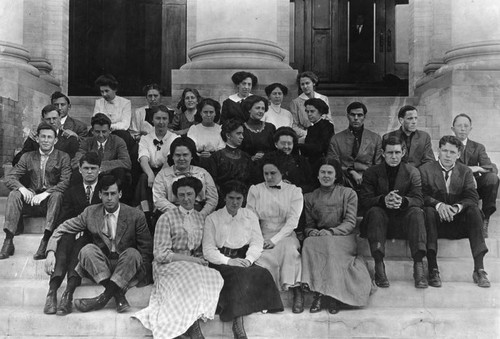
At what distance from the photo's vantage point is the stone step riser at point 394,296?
5.34m

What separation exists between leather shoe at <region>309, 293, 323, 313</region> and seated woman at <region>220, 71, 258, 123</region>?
2.68 meters

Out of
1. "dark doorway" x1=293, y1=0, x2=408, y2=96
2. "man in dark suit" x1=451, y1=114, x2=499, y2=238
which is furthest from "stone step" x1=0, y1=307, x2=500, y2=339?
"dark doorway" x1=293, y1=0, x2=408, y2=96

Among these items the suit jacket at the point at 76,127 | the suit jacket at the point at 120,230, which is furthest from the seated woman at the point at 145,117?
the suit jacket at the point at 120,230

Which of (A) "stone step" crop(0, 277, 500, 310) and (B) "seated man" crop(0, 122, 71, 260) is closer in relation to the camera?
(A) "stone step" crop(0, 277, 500, 310)

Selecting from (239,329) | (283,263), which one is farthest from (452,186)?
(239,329)

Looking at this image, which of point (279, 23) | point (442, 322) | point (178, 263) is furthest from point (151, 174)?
point (279, 23)

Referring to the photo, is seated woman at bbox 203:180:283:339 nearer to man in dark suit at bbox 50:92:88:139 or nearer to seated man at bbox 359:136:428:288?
seated man at bbox 359:136:428:288

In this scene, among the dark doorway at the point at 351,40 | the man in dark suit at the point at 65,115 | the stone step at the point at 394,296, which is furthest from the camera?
the dark doorway at the point at 351,40

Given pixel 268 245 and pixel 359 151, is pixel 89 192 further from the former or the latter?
pixel 359 151

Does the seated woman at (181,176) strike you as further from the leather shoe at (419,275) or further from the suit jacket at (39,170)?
the leather shoe at (419,275)

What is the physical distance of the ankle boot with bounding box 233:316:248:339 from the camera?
4.91 metres

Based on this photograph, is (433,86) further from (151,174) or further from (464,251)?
(151,174)

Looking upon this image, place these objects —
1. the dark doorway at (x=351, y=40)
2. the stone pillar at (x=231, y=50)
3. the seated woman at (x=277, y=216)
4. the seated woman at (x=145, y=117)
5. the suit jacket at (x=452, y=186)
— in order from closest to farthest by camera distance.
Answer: the seated woman at (x=277, y=216), the suit jacket at (x=452, y=186), the seated woman at (x=145, y=117), the stone pillar at (x=231, y=50), the dark doorway at (x=351, y=40)

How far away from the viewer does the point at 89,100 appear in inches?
371
